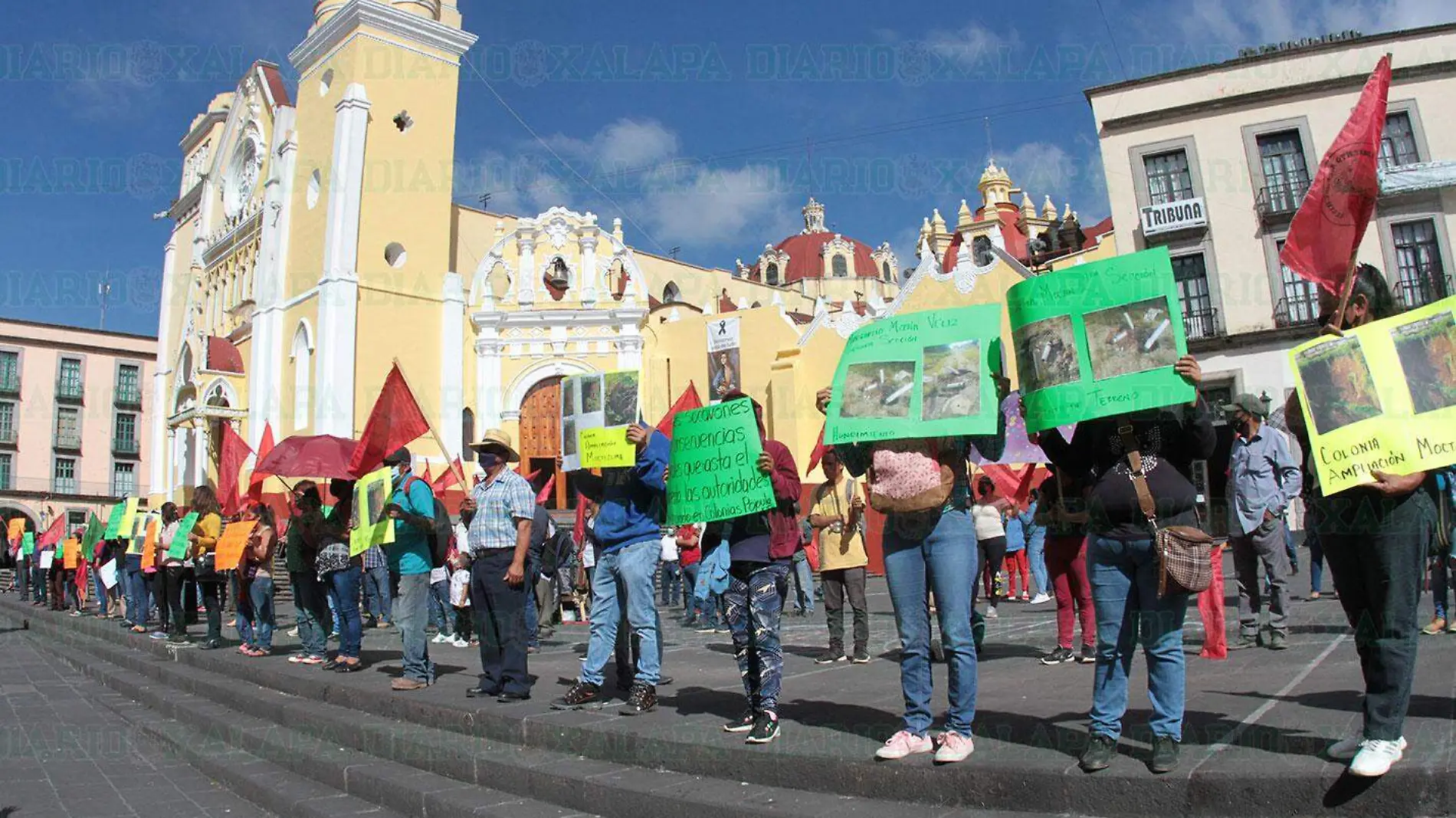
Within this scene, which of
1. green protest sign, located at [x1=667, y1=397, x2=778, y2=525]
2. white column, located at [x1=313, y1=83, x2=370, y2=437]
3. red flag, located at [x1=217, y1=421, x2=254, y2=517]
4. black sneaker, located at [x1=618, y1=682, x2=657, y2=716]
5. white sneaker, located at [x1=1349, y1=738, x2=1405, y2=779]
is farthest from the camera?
white column, located at [x1=313, y1=83, x2=370, y2=437]

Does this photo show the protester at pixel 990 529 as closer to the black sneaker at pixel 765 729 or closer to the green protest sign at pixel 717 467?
the green protest sign at pixel 717 467

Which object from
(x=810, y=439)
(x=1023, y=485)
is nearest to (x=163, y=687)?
(x=1023, y=485)

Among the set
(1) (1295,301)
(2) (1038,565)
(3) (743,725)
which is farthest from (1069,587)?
(1) (1295,301)

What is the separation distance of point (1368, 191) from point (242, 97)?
133 ft

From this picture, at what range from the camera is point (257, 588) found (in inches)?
392

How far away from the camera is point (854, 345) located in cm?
479

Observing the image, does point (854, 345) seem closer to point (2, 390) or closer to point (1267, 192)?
point (1267, 192)

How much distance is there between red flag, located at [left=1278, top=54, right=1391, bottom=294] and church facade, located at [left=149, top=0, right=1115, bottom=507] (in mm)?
23178

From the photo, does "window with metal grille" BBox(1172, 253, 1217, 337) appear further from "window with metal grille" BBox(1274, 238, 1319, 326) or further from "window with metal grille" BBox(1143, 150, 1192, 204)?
"window with metal grille" BBox(1143, 150, 1192, 204)

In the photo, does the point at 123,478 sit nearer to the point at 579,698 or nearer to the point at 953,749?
the point at 579,698

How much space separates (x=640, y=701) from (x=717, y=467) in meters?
1.42

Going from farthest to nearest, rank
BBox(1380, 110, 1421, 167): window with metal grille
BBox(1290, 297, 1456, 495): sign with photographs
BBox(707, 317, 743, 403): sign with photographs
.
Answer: BBox(707, 317, 743, 403): sign with photographs
BBox(1380, 110, 1421, 167): window with metal grille
BBox(1290, 297, 1456, 495): sign with photographs

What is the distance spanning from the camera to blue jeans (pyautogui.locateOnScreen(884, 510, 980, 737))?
4.11 meters

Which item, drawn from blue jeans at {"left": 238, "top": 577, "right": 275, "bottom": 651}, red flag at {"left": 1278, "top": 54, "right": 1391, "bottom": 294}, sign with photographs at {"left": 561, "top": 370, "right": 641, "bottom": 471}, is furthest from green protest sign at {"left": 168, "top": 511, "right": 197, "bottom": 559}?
red flag at {"left": 1278, "top": 54, "right": 1391, "bottom": 294}
